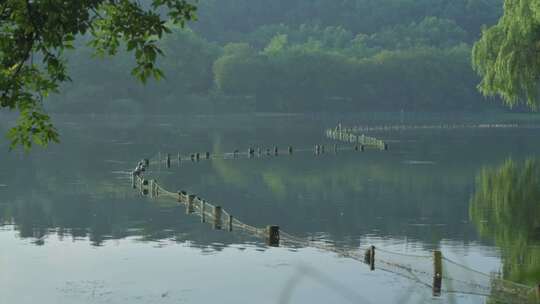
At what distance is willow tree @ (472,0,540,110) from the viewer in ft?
183

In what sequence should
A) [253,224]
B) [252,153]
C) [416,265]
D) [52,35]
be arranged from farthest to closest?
[252,153], [253,224], [416,265], [52,35]

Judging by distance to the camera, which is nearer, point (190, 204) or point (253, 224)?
point (253, 224)

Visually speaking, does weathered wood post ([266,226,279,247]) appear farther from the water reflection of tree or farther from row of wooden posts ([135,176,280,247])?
the water reflection of tree

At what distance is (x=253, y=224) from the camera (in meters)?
42.2

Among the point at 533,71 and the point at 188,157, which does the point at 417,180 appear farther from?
the point at 188,157

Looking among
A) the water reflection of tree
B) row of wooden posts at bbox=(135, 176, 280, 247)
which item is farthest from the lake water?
row of wooden posts at bbox=(135, 176, 280, 247)

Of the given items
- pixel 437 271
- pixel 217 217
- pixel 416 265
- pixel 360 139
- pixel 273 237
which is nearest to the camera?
pixel 437 271

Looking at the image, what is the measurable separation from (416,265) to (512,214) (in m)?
13.5

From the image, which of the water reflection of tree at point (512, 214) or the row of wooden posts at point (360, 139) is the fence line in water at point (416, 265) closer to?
the water reflection of tree at point (512, 214)

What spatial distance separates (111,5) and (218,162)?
6009 centimetres

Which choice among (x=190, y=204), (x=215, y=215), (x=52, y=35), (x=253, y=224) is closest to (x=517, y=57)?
(x=190, y=204)

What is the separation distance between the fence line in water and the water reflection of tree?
31.1 inches

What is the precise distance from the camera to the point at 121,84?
178m

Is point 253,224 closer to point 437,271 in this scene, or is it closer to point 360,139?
point 437,271
